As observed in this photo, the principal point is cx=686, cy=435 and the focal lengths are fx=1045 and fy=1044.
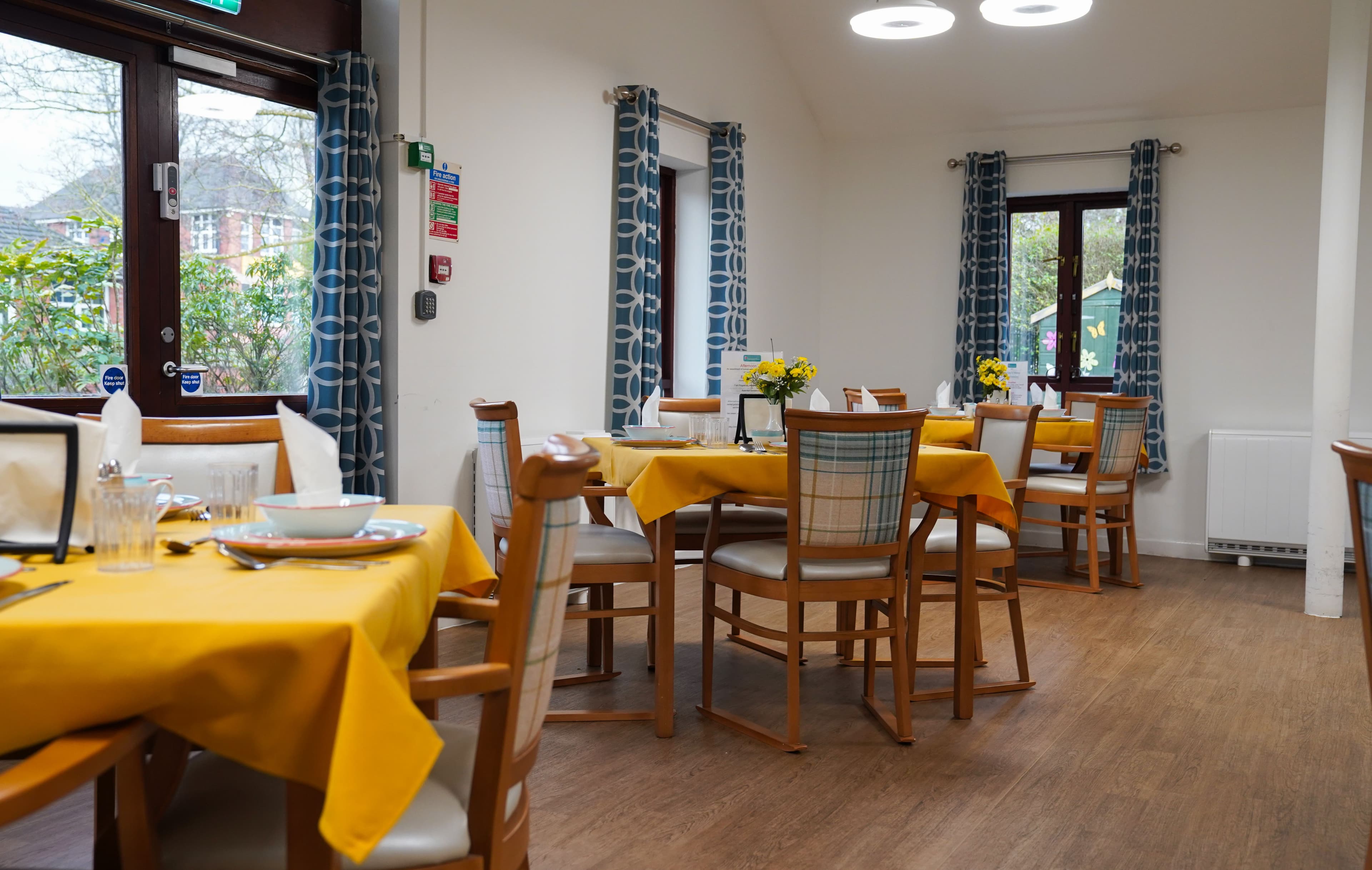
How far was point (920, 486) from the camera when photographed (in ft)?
10.5

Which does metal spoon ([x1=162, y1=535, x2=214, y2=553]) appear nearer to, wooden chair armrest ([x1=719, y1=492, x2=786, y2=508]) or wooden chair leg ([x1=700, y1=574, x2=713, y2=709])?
wooden chair armrest ([x1=719, y1=492, x2=786, y2=508])

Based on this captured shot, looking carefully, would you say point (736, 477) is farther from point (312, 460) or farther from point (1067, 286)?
point (1067, 286)

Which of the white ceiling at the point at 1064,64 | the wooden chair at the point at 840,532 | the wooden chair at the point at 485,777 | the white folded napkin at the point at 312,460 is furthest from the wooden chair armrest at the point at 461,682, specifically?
the white ceiling at the point at 1064,64

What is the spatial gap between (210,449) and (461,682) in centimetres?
140

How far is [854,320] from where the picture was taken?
7840 millimetres

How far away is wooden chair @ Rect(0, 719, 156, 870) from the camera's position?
991mm

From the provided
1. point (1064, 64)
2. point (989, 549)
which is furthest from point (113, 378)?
point (1064, 64)

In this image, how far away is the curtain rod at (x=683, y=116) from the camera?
5531mm

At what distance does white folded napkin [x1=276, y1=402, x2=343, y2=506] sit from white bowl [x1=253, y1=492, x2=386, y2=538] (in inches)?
2.2

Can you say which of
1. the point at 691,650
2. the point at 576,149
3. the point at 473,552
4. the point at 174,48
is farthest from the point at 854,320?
the point at 473,552

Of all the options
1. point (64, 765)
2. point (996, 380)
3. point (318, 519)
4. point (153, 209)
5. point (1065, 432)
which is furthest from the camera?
point (996, 380)

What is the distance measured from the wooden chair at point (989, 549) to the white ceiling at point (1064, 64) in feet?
11.1

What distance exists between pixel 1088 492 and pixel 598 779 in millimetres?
3727

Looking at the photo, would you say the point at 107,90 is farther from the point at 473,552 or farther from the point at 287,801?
the point at 287,801
